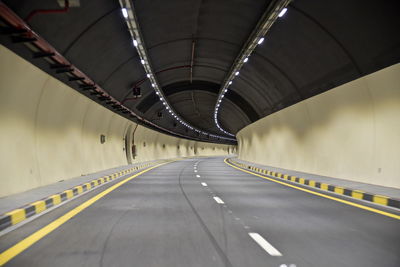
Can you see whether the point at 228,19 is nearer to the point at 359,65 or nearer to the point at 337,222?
the point at 359,65

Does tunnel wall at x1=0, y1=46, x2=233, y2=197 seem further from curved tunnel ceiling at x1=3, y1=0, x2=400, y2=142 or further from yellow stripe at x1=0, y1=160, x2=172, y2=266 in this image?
yellow stripe at x1=0, y1=160, x2=172, y2=266

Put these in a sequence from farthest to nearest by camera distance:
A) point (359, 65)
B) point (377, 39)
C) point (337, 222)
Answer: point (359, 65) < point (377, 39) < point (337, 222)

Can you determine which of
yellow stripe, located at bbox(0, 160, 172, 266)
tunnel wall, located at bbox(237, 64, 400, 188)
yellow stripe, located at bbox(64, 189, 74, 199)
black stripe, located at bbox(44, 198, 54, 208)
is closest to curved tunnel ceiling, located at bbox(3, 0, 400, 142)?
tunnel wall, located at bbox(237, 64, 400, 188)

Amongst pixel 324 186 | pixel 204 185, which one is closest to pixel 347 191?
pixel 324 186

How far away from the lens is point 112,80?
20.4 m

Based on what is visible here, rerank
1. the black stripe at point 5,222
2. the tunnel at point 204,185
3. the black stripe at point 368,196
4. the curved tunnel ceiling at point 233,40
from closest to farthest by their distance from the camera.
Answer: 1. the tunnel at point 204,185
2. the black stripe at point 5,222
3. the black stripe at point 368,196
4. the curved tunnel ceiling at point 233,40

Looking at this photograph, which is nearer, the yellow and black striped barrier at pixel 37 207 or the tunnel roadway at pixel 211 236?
the tunnel roadway at pixel 211 236

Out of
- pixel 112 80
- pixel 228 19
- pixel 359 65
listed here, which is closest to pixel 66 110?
pixel 112 80

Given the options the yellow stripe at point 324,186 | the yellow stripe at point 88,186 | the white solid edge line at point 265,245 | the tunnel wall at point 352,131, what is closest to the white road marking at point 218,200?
the white solid edge line at point 265,245

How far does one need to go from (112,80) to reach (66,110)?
4264mm

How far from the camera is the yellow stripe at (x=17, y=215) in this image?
7.55 m

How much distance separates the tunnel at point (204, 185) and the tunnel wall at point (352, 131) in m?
0.07

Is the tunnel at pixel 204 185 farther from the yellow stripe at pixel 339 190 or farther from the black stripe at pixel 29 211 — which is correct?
the yellow stripe at pixel 339 190

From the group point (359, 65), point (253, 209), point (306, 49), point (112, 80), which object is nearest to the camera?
point (253, 209)
